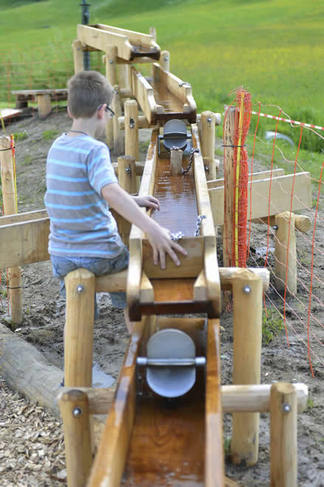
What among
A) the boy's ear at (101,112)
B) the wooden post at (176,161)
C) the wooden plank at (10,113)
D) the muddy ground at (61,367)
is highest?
the boy's ear at (101,112)

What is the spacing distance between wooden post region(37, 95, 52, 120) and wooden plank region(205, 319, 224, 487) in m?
11.0

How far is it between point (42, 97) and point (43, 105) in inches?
6.4

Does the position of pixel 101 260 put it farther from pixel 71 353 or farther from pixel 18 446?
pixel 18 446

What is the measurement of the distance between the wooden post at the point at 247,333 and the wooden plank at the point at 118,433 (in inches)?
23.7

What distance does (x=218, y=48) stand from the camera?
26.2 meters

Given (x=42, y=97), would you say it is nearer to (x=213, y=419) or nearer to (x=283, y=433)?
(x=283, y=433)

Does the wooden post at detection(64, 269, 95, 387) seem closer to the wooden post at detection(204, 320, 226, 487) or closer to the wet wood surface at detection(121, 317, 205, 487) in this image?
the wet wood surface at detection(121, 317, 205, 487)

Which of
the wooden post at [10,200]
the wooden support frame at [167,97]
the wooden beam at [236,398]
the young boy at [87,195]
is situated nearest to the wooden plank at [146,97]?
the wooden support frame at [167,97]

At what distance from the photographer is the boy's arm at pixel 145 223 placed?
2980 mm

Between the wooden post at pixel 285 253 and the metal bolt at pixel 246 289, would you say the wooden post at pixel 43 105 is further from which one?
the metal bolt at pixel 246 289

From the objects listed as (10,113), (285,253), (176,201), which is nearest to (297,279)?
(285,253)

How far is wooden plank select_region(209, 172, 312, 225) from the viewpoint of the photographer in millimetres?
5180

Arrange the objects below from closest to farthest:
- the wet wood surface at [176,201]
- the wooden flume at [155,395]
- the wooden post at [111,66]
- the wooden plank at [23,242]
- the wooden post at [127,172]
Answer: the wooden flume at [155,395] → the wet wood surface at [176,201] → the wooden plank at [23,242] → the wooden post at [127,172] → the wooden post at [111,66]

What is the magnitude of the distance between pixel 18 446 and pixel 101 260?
1.24 m
